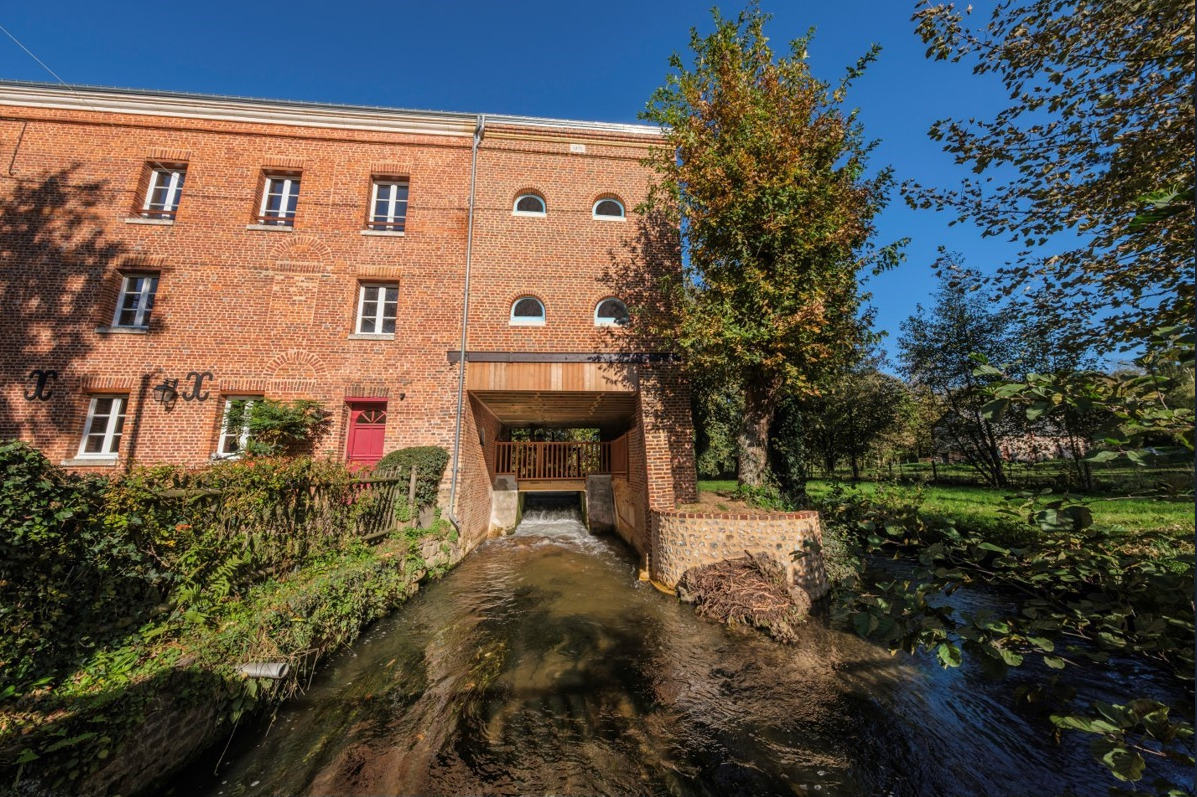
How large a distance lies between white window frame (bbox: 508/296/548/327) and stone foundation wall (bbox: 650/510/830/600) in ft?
16.3

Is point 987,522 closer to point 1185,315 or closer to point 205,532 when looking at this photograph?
point 1185,315

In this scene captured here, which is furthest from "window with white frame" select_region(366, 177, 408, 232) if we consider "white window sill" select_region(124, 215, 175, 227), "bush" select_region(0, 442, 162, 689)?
"bush" select_region(0, 442, 162, 689)

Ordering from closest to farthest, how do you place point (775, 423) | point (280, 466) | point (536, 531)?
point (280, 466) → point (775, 423) → point (536, 531)

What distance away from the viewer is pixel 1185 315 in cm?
289

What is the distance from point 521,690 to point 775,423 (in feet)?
26.8

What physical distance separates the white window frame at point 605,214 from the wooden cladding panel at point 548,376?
351cm

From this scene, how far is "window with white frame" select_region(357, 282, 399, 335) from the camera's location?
10.8 m

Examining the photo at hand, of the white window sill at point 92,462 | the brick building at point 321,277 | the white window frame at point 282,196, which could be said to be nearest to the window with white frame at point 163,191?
the brick building at point 321,277

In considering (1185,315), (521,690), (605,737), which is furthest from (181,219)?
(1185,315)

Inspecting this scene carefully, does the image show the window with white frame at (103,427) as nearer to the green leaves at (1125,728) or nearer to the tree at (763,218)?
the tree at (763,218)

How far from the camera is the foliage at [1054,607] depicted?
7.36 ft

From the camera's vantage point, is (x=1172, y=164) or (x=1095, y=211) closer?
(x=1172, y=164)

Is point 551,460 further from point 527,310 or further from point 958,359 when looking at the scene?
point 958,359

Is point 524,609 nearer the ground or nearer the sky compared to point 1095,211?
nearer the ground
